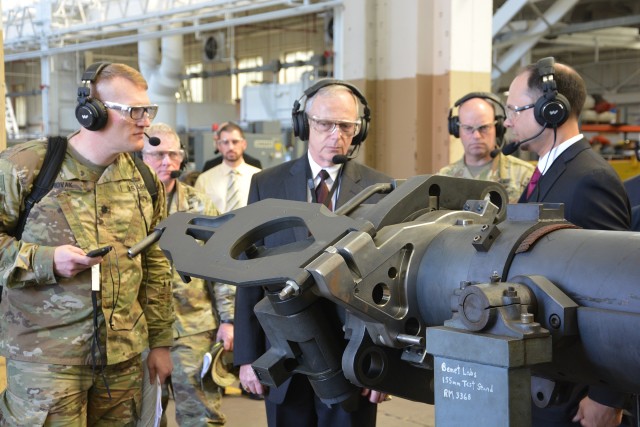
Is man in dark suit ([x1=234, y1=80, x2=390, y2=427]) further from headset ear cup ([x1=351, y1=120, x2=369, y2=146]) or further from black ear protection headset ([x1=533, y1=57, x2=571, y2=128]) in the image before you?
black ear protection headset ([x1=533, y1=57, x2=571, y2=128])

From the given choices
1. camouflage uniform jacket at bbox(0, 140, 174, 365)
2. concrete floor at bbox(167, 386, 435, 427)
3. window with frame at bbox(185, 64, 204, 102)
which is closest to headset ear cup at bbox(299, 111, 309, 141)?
camouflage uniform jacket at bbox(0, 140, 174, 365)

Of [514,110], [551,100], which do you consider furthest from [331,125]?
[551,100]

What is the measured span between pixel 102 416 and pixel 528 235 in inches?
74.5

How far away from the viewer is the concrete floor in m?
4.70

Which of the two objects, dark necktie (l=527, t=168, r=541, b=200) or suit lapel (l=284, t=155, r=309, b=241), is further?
suit lapel (l=284, t=155, r=309, b=241)

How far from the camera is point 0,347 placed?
244 cm

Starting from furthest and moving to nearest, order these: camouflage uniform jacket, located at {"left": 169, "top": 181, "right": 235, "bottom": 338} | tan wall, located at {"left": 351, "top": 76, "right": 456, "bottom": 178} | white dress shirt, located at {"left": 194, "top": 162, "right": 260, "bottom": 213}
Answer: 1. tan wall, located at {"left": 351, "top": 76, "right": 456, "bottom": 178}
2. white dress shirt, located at {"left": 194, "top": 162, "right": 260, "bottom": 213}
3. camouflage uniform jacket, located at {"left": 169, "top": 181, "right": 235, "bottom": 338}

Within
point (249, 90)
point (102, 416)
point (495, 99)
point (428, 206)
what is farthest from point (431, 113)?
point (249, 90)

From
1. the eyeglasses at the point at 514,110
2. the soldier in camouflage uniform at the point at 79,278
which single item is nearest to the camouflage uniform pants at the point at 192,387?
the soldier in camouflage uniform at the point at 79,278

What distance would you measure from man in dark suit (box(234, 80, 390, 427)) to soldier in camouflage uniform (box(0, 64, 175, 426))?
38 centimetres

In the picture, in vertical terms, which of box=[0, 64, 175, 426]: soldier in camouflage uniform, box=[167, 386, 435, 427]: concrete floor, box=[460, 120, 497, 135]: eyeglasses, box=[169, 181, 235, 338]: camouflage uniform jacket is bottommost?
box=[167, 386, 435, 427]: concrete floor

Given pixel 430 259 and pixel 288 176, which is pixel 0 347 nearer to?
pixel 288 176

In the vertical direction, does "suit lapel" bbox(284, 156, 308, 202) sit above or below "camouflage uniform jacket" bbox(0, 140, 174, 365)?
above

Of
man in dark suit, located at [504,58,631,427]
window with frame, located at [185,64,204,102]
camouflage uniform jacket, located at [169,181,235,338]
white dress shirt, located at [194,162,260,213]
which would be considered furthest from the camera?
window with frame, located at [185,64,204,102]
